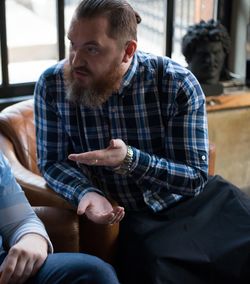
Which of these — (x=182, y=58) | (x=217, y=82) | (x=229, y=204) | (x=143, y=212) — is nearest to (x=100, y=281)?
(x=143, y=212)

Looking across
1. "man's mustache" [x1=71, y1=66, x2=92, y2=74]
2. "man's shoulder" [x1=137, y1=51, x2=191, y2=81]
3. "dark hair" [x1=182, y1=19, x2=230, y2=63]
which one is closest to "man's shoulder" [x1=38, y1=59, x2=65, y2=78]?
"man's mustache" [x1=71, y1=66, x2=92, y2=74]

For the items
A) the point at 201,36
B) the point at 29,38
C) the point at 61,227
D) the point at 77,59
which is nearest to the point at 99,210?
the point at 61,227

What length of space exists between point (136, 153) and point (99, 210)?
20cm

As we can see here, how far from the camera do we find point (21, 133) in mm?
1973

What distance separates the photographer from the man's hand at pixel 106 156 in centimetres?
146

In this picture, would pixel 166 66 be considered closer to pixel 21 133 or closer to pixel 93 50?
pixel 93 50

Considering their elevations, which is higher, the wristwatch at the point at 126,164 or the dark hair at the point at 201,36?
the dark hair at the point at 201,36

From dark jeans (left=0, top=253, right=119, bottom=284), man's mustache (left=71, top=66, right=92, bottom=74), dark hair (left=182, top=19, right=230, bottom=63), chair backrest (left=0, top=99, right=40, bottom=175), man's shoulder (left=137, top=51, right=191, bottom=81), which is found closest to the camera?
dark jeans (left=0, top=253, right=119, bottom=284)

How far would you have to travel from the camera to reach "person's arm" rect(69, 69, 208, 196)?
163 centimetres

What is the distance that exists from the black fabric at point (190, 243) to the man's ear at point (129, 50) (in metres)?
0.49

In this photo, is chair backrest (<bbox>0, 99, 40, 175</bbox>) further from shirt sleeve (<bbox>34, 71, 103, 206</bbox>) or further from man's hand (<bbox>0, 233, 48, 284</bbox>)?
man's hand (<bbox>0, 233, 48, 284</bbox>)

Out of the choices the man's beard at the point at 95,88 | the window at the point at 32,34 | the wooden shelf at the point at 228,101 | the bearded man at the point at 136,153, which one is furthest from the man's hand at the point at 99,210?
the wooden shelf at the point at 228,101

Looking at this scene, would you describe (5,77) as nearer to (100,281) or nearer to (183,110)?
(183,110)

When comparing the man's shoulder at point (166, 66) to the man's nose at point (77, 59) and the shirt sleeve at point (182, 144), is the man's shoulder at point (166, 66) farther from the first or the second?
the man's nose at point (77, 59)
